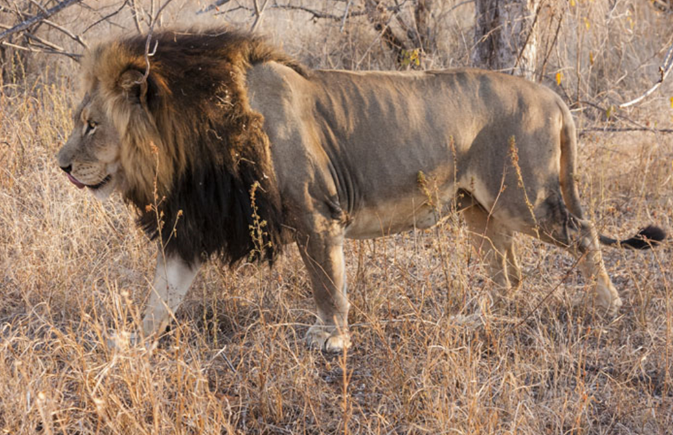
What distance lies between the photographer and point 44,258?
409 cm

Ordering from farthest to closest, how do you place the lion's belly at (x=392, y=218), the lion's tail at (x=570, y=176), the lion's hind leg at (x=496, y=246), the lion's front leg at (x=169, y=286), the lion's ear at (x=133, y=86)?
the lion's hind leg at (x=496, y=246), the lion's tail at (x=570, y=176), the lion's belly at (x=392, y=218), the lion's front leg at (x=169, y=286), the lion's ear at (x=133, y=86)

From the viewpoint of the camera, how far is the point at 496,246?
4.09 m

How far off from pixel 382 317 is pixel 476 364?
0.95m

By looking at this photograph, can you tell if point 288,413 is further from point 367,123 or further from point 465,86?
point 465,86

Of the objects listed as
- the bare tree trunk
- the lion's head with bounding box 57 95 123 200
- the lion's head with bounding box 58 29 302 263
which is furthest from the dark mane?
the bare tree trunk

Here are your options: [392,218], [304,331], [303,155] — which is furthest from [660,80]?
[304,331]

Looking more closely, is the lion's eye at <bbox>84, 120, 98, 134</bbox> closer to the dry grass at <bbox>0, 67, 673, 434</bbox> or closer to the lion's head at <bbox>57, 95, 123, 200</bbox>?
the lion's head at <bbox>57, 95, 123, 200</bbox>

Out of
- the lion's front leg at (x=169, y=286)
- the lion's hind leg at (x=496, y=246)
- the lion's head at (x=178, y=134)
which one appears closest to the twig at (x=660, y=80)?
the lion's hind leg at (x=496, y=246)

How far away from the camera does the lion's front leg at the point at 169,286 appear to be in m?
3.40

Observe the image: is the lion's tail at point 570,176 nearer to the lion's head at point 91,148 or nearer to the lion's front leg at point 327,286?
the lion's front leg at point 327,286

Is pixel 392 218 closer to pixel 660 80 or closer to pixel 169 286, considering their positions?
pixel 169 286

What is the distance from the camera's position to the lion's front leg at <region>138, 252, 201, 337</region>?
134 inches

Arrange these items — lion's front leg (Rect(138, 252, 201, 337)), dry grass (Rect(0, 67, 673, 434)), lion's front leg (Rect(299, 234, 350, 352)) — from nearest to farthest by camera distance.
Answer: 1. dry grass (Rect(0, 67, 673, 434))
2. lion's front leg (Rect(299, 234, 350, 352))
3. lion's front leg (Rect(138, 252, 201, 337))

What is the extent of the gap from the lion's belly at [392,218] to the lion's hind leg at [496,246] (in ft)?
1.19
